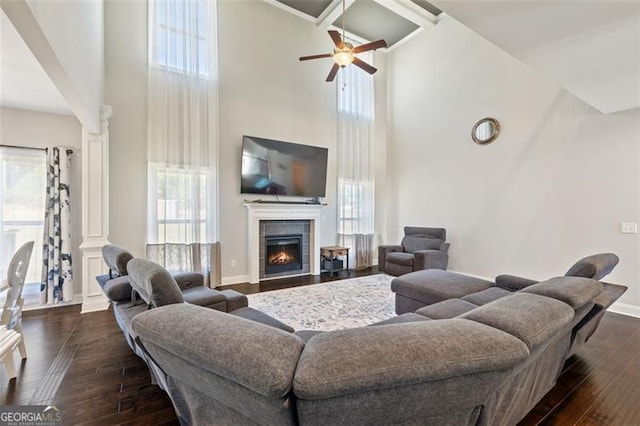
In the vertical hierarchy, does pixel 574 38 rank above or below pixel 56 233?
above

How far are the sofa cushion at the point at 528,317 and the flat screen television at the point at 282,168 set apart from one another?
438cm

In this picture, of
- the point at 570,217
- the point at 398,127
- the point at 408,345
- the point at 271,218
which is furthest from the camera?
the point at 398,127

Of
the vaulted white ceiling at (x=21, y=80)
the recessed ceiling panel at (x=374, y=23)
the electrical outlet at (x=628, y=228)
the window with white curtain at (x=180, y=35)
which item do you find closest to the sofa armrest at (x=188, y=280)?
the vaulted white ceiling at (x=21, y=80)

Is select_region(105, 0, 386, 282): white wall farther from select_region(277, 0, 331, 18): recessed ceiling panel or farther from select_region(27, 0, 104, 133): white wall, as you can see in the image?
select_region(27, 0, 104, 133): white wall

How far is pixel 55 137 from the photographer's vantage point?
→ 12.6 feet

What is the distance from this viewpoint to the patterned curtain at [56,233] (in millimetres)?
3740

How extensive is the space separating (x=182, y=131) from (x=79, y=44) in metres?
2.06

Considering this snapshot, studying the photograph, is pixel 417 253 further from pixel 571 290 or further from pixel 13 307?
pixel 13 307

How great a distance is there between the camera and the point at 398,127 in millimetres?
6781

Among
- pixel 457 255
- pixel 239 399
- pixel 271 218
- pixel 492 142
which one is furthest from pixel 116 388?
pixel 492 142

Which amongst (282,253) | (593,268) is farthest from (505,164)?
(282,253)

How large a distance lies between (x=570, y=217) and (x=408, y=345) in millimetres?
4579

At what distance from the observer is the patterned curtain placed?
3740 mm

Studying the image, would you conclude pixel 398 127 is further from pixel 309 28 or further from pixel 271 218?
pixel 271 218
